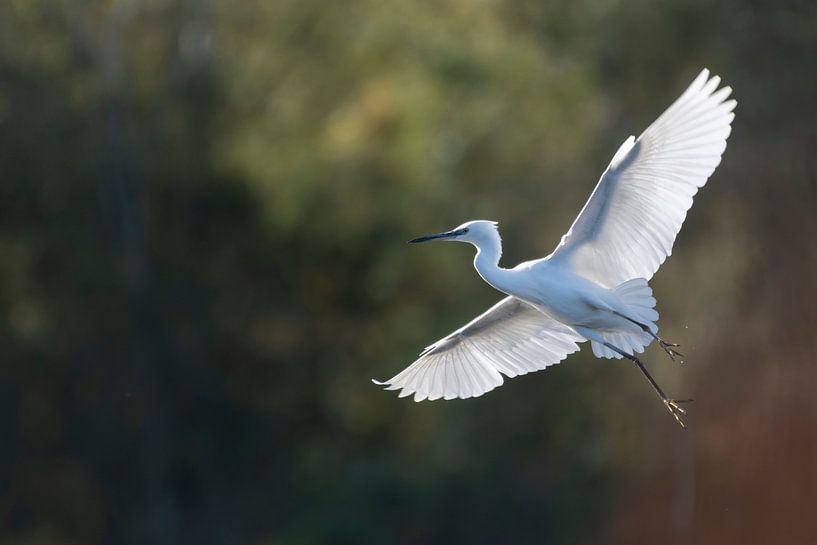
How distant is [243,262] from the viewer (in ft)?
44.7

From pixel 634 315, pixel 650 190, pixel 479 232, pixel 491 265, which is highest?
pixel 650 190

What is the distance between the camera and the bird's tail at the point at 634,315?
569 cm

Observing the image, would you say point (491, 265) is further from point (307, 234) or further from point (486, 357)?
point (307, 234)

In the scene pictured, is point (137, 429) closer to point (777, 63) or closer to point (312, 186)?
point (312, 186)

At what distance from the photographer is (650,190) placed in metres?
5.82

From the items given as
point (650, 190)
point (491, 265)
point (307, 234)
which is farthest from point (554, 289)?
point (307, 234)

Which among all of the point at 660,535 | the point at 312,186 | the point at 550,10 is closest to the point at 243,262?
the point at 312,186

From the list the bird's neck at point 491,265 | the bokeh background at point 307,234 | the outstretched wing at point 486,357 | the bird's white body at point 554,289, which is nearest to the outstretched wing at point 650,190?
the bird's white body at point 554,289

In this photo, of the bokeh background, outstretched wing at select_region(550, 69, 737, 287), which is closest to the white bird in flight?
outstretched wing at select_region(550, 69, 737, 287)

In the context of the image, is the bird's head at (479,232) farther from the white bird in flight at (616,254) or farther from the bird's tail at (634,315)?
the bird's tail at (634,315)

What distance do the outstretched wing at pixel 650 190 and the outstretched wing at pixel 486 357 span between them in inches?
21.4

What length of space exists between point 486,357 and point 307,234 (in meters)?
6.87

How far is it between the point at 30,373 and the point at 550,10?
5832mm

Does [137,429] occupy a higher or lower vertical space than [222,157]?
lower
